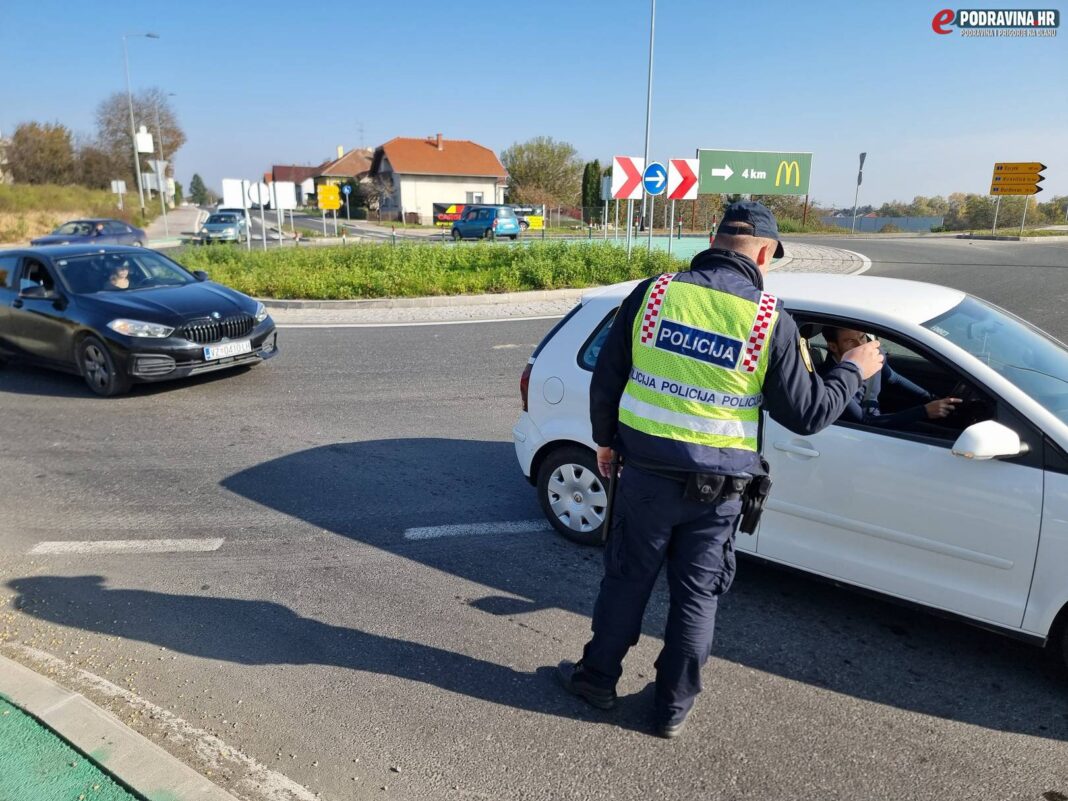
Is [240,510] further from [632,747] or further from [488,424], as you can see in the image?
[632,747]

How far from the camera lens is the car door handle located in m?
3.37

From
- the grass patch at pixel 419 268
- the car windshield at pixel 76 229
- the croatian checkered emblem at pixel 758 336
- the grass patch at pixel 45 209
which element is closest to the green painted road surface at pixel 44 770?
the croatian checkered emblem at pixel 758 336

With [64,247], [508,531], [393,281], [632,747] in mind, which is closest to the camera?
[632,747]

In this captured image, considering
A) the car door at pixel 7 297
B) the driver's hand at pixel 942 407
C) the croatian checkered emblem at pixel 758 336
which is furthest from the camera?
the car door at pixel 7 297

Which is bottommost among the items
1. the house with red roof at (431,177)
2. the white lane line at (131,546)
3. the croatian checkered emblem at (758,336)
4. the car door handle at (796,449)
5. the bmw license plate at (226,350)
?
the white lane line at (131,546)

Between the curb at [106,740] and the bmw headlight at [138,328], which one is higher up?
the bmw headlight at [138,328]

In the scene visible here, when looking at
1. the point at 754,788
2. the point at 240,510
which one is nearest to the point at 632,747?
the point at 754,788

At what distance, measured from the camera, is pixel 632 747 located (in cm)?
279

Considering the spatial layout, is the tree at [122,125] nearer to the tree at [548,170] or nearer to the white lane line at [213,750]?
the tree at [548,170]

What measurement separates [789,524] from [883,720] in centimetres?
89

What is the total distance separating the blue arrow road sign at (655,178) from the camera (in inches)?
632

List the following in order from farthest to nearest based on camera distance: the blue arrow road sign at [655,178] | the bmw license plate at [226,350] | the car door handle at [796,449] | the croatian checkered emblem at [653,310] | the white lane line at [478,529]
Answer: the blue arrow road sign at [655,178] → the bmw license plate at [226,350] → the white lane line at [478,529] → the car door handle at [796,449] → the croatian checkered emblem at [653,310]

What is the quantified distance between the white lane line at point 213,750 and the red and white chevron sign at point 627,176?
14611 mm

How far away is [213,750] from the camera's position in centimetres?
277
